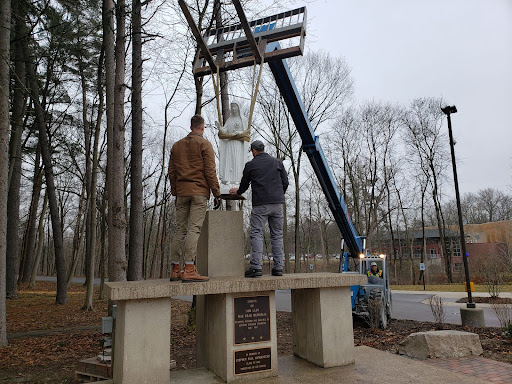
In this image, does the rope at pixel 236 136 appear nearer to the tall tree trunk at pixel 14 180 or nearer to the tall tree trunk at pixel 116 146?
the tall tree trunk at pixel 116 146

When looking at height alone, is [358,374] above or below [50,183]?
below

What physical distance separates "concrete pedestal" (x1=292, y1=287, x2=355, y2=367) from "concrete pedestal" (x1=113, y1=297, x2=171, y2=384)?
2067 millimetres

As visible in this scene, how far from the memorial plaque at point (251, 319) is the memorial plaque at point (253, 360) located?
13 cm

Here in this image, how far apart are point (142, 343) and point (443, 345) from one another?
590 centimetres

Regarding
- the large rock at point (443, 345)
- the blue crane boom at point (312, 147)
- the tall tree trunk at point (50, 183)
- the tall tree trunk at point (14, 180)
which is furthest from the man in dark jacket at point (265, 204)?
the tall tree trunk at point (14, 180)

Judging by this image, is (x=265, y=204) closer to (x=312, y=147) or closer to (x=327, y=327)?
(x=327, y=327)

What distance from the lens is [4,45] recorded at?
8.38 meters

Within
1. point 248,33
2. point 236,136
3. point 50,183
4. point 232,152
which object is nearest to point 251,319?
point 232,152

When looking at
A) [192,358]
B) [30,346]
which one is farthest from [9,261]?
[192,358]

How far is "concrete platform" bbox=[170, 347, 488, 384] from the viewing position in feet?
14.4

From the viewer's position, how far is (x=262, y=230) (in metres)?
5.02

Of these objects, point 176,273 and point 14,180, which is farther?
point 14,180

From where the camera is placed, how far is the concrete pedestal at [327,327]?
5043mm

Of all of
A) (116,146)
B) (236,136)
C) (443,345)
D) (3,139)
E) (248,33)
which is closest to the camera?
(248,33)
